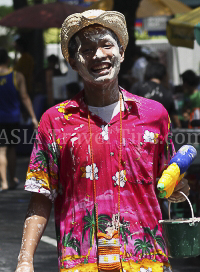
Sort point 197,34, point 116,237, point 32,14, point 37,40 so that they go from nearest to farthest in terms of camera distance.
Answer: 1. point 116,237
2. point 197,34
3. point 32,14
4. point 37,40

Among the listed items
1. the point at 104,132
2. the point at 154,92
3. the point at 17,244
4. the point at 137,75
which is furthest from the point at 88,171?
the point at 137,75

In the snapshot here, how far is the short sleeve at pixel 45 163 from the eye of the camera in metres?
2.87

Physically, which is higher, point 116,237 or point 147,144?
point 147,144

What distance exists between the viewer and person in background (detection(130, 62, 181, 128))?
8789 mm

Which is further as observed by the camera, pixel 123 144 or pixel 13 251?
pixel 13 251

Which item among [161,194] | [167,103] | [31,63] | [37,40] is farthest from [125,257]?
[37,40]

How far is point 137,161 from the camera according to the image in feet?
9.27

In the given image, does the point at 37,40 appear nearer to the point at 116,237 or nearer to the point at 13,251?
the point at 13,251

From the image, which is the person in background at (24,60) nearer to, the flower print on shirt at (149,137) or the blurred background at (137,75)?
the blurred background at (137,75)

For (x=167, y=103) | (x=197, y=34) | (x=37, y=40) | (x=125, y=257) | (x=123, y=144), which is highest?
(x=37, y=40)

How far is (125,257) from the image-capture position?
2.75m

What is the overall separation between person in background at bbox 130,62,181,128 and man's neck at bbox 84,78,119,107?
580 cm

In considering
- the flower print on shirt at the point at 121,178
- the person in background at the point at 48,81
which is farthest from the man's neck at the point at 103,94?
the person in background at the point at 48,81

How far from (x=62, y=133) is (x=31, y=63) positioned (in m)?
13.5
